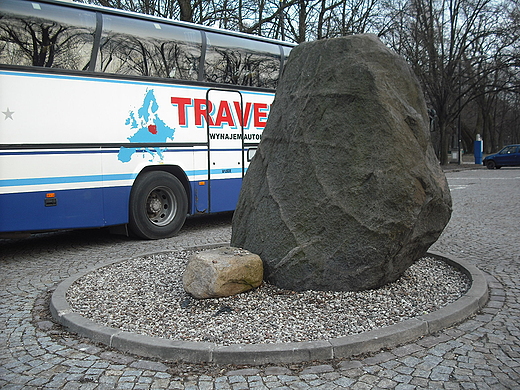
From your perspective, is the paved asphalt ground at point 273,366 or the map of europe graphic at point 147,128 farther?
the map of europe graphic at point 147,128

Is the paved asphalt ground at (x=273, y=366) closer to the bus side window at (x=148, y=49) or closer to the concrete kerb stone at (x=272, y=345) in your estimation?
the concrete kerb stone at (x=272, y=345)

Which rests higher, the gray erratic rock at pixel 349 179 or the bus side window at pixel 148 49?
the bus side window at pixel 148 49

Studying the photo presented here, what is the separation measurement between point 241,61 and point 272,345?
7.87 m

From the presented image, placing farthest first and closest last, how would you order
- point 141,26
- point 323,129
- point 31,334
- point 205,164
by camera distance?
point 205,164
point 141,26
point 323,129
point 31,334

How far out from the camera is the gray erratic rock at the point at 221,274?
484 cm

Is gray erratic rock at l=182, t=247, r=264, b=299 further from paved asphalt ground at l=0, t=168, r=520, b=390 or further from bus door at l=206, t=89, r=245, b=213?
bus door at l=206, t=89, r=245, b=213

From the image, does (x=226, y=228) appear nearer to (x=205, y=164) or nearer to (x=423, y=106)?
(x=205, y=164)

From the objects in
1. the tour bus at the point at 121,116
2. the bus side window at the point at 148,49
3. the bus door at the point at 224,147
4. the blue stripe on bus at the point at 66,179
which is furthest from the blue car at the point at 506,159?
the blue stripe on bus at the point at 66,179

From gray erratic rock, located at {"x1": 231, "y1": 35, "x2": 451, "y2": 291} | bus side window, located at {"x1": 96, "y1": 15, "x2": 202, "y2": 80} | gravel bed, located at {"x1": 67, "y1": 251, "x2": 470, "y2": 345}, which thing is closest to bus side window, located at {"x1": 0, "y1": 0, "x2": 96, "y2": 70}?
bus side window, located at {"x1": 96, "y1": 15, "x2": 202, "y2": 80}

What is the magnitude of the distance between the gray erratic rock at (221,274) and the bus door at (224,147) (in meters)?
5.21

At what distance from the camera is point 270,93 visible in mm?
11320

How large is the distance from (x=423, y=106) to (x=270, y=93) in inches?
239

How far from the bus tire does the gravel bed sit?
10.4ft

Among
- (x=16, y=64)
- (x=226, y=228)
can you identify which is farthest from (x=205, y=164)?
(x=16, y=64)
